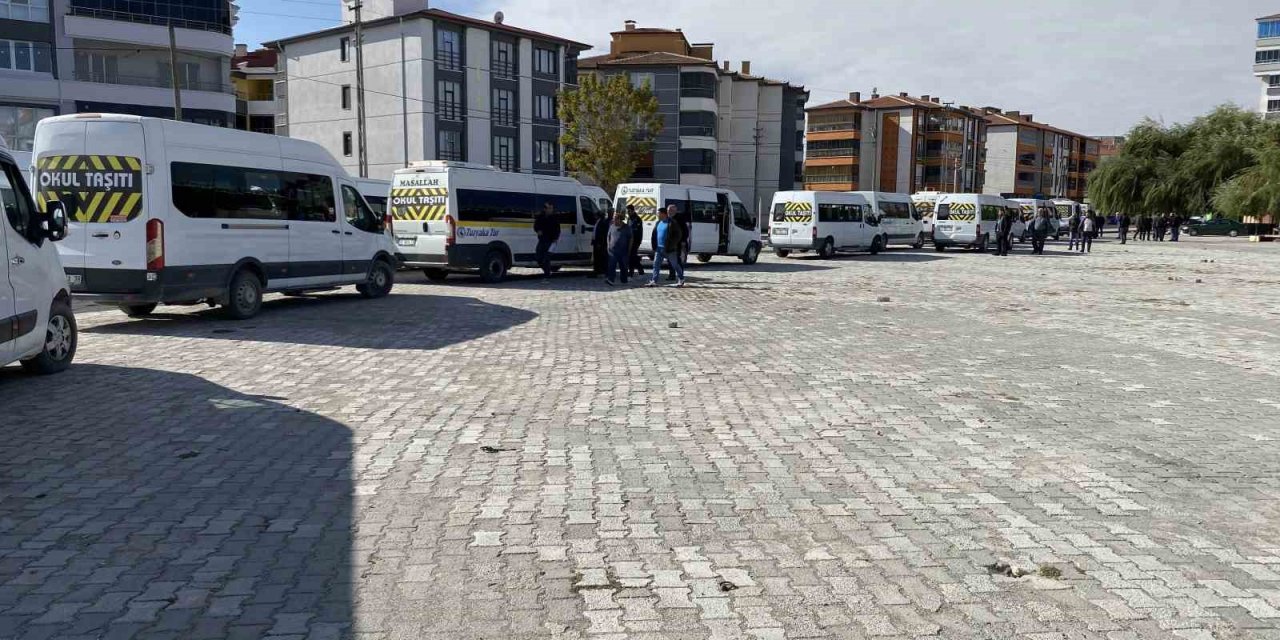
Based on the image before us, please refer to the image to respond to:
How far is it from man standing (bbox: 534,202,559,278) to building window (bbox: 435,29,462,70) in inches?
1406

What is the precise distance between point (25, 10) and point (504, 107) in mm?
24976

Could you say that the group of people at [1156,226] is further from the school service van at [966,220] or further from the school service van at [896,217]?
the school service van at [896,217]

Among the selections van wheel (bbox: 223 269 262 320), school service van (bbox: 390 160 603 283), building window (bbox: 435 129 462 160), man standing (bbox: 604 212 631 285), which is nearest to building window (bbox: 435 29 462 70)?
building window (bbox: 435 129 462 160)

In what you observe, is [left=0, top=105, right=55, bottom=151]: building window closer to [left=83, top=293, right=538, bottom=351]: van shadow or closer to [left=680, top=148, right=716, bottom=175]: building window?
[left=83, top=293, right=538, bottom=351]: van shadow

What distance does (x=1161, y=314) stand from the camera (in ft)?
50.6

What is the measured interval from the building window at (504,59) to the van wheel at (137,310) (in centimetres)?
4639

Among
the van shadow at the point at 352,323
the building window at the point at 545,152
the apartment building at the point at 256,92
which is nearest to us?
the van shadow at the point at 352,323

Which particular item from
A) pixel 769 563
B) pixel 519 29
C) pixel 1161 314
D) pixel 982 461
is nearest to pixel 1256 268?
pixel 1161 314

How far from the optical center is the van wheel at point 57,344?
8.55m

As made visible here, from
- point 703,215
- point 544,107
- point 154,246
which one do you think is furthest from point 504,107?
point 154,246

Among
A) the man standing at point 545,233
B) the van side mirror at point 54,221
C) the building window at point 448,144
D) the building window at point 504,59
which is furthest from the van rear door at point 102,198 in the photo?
the building window at point 504,59

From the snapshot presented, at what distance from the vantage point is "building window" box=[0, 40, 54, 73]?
4506 centimetres

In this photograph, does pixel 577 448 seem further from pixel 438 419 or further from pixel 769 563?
pixel 769 563

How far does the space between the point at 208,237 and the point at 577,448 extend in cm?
856
